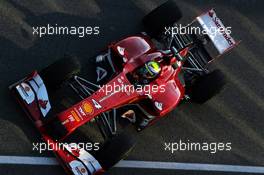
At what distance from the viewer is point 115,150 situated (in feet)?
21.3

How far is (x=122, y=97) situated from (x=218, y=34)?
1.75 metres

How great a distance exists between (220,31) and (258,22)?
118cm

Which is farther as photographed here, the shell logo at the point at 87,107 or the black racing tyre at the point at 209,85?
the black racing tyre at the point at 209,85

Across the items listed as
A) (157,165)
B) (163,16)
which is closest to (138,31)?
(163,16)

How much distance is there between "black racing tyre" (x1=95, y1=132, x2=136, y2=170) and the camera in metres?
6.49

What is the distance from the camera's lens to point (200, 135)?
743 centimetres

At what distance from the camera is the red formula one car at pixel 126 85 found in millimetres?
6602

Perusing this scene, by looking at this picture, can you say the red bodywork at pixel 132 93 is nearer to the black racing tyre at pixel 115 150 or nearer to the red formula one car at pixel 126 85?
the red formula one car at pixel 126 85

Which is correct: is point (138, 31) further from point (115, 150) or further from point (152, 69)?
point (115, 150)

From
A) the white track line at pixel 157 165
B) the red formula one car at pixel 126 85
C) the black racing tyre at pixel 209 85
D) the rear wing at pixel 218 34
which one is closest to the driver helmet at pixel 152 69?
the red formula one car at pixel 126 85

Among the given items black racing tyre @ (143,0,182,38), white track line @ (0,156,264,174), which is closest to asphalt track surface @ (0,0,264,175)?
white track line @ (0,156,264,174)

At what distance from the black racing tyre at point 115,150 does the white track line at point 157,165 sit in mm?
562

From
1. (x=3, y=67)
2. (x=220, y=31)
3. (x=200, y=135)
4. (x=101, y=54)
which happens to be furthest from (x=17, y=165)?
(x=220, y=31)

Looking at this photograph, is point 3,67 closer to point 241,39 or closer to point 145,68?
point 145,68
